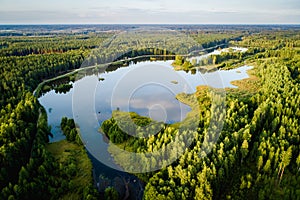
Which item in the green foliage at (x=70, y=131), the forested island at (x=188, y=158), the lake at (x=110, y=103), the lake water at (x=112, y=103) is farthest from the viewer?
the lake water at (x=112, y=103)

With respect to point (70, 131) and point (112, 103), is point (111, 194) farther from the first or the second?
point (112, 103)

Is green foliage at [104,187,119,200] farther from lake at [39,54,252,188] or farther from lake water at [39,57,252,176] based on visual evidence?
lake water at [39,57,252,176]

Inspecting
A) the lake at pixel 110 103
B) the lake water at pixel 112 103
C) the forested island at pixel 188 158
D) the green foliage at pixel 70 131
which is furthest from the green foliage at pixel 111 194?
the green foliage at pixel 70 131

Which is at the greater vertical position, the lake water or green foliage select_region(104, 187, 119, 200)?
the lake water

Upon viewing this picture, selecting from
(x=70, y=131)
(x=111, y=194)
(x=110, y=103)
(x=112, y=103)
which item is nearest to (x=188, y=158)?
(x=111, y=194)

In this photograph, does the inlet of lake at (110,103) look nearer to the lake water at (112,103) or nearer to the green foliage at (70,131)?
the lake water at (112,103)

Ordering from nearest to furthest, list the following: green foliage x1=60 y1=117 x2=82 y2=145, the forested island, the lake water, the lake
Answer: the forested island, green foliage x1=60 y1=117 x2=82 y2=145, the lake, the lake water

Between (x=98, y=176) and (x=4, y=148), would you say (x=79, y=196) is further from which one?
(x=4, y=148)

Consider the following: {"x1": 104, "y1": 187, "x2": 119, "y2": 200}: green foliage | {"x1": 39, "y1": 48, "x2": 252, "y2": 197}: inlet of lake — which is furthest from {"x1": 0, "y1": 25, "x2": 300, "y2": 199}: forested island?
{"x1": 39, "y1": 48, "x2": 252, "y2": 197}: inlet of lake
